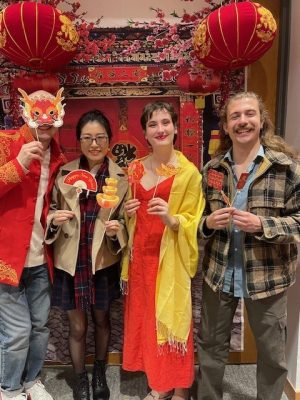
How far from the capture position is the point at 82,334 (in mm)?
2293

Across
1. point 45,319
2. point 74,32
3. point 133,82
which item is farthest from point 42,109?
point 45,319

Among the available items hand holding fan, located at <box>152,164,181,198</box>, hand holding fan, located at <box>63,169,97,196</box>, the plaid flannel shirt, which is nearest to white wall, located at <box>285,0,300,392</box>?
the plaid flannel shirt

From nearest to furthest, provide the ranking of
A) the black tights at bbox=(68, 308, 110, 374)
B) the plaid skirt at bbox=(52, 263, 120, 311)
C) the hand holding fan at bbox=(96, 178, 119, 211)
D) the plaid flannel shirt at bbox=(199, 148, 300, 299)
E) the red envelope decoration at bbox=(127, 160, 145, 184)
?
the plaid flannel shirt at bbox=(199, 148, 300, 299), the hand holding fan at bbox=(96, 178, 119, 211), the red envelope decoration at bbox=(127, 160, 145, 184), the plaid skirt at bbox=(52, 263, 120, 311), the black tights at bbox=(68, 308, 110, 374)

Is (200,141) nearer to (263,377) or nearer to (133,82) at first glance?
(133,82)

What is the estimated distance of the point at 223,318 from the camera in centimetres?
201

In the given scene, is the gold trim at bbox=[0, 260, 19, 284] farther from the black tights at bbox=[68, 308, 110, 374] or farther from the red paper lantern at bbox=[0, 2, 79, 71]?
the red paper lantern at bbox=[0, 2, 79, 71]

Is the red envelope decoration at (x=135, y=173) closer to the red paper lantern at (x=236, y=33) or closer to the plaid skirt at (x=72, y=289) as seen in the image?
the plaid skirt at (x=72, y=289)

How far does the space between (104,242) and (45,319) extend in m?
0.53

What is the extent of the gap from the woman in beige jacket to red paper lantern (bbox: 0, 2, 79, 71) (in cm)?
35

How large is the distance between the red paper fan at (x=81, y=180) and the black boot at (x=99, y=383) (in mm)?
1076

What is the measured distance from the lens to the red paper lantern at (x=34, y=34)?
6.18 feet

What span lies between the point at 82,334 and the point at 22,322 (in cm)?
37

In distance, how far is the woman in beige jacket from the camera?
2.06 metres

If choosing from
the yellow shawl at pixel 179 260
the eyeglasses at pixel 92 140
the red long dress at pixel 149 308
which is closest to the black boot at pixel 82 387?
the red long dress at pixel 149 308
